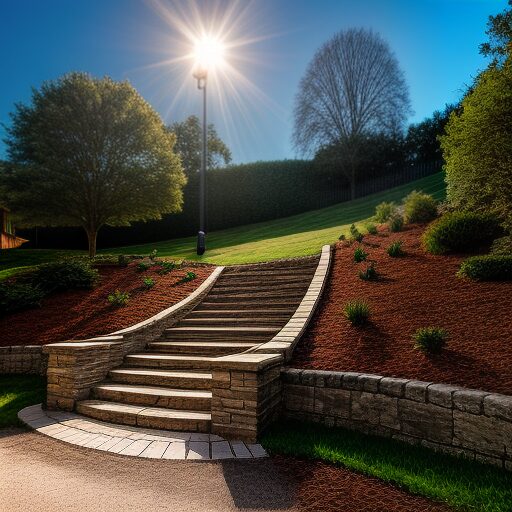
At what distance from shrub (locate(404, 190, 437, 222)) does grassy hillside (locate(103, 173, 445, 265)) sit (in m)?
3.13

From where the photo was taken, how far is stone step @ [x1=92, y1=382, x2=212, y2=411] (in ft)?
17.8

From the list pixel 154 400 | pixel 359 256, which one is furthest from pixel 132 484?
pixel 359 256

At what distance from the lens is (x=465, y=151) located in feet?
29.9

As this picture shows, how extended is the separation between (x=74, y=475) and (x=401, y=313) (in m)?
5.31

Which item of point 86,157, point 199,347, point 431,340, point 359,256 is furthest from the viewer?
point 86,157

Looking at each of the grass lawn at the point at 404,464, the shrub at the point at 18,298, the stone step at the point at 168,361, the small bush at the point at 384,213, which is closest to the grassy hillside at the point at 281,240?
the small bush at the point at 384,213

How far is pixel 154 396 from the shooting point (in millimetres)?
5730

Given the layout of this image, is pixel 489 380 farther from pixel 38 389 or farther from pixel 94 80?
pixel 94 80

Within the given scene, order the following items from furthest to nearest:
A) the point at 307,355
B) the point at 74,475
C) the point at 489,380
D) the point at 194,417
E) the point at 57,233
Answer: the point at 57,233 → the point at 307,355 → the point at 194,417 → the point at 489,380 → the point at 74,475

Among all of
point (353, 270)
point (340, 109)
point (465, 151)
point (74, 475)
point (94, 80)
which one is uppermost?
point (340, 109)

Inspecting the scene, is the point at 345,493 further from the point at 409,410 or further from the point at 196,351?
the point at 196,351

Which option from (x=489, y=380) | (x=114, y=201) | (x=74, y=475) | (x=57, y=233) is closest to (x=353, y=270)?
(x=489, y=380)

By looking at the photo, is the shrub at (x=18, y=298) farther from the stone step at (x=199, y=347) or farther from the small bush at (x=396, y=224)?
the small bush at (x=396, y=224)

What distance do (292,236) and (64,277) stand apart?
35.4 feet
